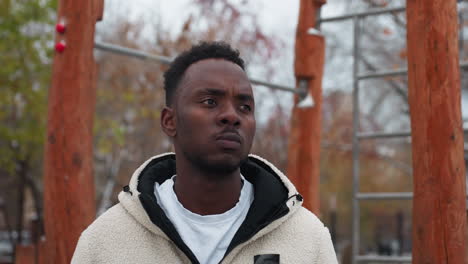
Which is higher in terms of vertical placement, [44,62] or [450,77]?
[44,62]

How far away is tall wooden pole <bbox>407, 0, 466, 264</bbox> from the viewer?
3.28m

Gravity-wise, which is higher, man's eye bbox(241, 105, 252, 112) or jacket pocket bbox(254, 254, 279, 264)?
man's eye bbox(241, 105, 252, 112)

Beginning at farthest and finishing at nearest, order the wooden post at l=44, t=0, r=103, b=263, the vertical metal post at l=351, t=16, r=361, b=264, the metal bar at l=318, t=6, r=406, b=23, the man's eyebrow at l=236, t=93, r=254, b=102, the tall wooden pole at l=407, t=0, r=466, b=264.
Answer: the vertical metal post at l=351, t=16, r=361, b=264 → the metal bar at l=318, t=6, r=406, b=23 → the wooden post at l=44, t=0, r=103, b=263 → the tall wooden pole at l=407, t=0, r=466, b=264 → the man's eyebrow at l=236, t=93, r=254, b=102

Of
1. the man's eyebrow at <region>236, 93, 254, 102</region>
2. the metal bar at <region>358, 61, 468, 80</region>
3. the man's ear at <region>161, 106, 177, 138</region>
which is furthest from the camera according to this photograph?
the metal bar at <region>358, 61, 468, 80</region>

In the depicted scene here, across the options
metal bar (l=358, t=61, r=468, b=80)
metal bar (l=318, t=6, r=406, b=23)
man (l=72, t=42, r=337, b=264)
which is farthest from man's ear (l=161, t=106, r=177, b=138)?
metal bar (l=318, t=6, r=406, b=23)

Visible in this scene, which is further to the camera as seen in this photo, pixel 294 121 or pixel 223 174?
pixel 294 121

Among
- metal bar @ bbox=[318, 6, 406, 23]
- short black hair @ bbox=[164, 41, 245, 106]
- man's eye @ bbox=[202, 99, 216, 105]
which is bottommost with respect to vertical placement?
man's eye @ bbox=[202, 99, 216, 105]

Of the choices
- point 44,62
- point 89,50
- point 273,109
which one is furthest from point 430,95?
point 44,62

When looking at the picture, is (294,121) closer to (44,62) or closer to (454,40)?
(454,40)

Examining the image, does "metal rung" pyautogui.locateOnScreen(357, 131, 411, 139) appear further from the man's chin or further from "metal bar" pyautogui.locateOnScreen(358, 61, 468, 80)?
the man's chin

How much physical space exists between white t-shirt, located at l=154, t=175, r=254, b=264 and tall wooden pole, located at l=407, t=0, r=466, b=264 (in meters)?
1.13

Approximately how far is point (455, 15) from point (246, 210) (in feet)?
5.29

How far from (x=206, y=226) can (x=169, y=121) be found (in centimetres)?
46

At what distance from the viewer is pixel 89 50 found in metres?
3.94
